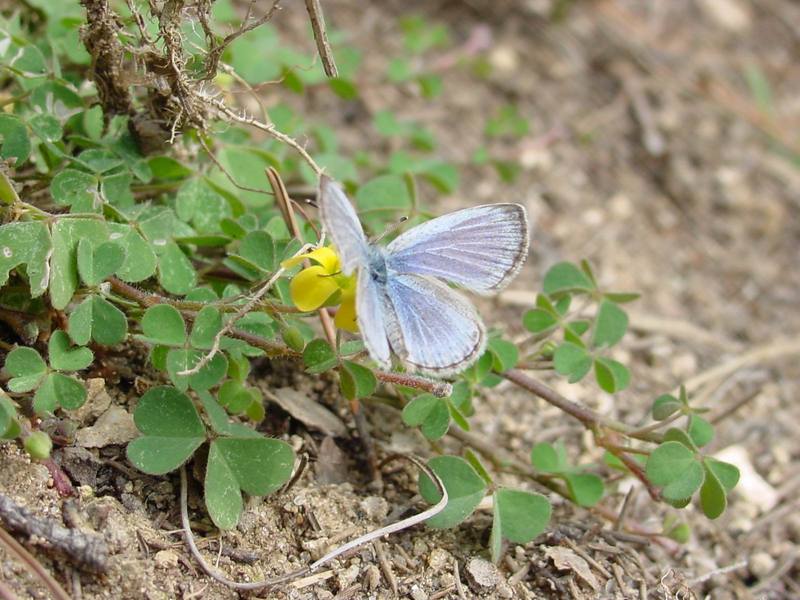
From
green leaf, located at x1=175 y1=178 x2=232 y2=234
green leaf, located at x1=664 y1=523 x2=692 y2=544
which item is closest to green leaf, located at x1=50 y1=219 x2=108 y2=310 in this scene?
green leaf, located at x1=175 y1=178 x2=232 y2=234

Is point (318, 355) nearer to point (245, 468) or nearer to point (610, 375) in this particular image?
point (245, 468)

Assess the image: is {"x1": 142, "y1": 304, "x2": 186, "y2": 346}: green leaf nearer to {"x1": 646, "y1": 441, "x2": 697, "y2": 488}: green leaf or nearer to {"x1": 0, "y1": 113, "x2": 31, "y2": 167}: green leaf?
{"x1": 0, "y1": 113, "x2": 31, "y2": 167}: green leaf

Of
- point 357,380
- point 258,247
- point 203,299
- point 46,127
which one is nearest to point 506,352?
point 357,380

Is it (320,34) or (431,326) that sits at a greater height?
(320,34)

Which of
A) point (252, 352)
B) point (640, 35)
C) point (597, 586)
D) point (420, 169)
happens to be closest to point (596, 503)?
Answer: point (597, 586)

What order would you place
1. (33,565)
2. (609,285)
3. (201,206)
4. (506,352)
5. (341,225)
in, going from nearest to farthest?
1. (33,565)
2. (341,225)
3. (506,352)
4. (201,206)
5. (609,285)

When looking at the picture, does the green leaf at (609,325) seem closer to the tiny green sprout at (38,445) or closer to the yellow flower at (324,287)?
the yellow flower at (324,287)

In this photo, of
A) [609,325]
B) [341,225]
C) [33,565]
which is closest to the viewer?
[33,565]
